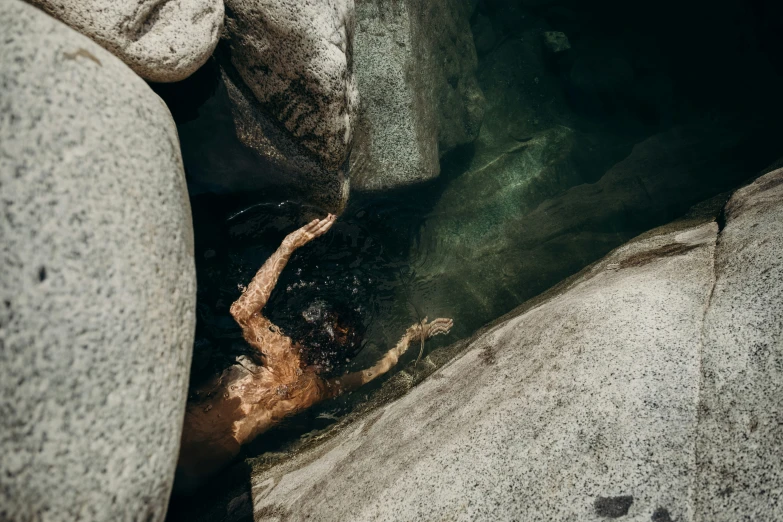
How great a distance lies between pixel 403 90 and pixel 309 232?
144 cm

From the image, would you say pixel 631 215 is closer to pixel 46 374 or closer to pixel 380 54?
pixel 380 54

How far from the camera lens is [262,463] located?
3301 mm

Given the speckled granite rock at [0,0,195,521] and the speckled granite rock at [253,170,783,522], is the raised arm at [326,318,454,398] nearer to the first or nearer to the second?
the speckled granite rock at [253,170,783,522]

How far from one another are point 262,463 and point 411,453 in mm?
1537

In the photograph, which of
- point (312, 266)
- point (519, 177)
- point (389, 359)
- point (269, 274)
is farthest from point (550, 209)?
point (269, 274)

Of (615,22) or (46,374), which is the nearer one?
(46,374)

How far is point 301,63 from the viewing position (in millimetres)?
2885

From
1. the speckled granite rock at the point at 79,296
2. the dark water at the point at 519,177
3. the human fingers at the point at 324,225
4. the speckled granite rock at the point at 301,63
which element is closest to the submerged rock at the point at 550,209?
the dark water at the point at 519,177

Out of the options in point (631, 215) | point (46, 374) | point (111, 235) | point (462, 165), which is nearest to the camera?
point (46, 374)

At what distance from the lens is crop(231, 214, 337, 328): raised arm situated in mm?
3480

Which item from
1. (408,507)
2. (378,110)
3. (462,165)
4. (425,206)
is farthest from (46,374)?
(462,165)

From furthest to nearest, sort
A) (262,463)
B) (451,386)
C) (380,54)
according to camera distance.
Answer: (380,54) → (262,463) → (451,386)

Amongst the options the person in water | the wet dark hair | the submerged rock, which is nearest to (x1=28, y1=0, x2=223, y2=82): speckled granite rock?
the person in water

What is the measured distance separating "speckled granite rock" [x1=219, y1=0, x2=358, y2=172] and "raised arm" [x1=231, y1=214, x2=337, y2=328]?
0.63m
